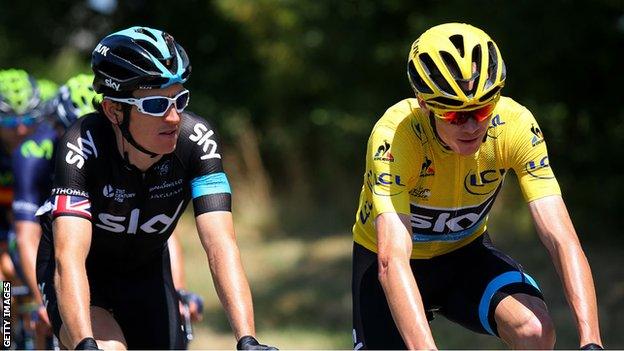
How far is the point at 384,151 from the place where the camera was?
4.38 m

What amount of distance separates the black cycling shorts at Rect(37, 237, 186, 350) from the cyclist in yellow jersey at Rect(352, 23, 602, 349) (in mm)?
982

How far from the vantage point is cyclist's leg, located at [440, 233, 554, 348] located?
433 cm

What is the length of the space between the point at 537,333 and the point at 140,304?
Result: 80.6 inches

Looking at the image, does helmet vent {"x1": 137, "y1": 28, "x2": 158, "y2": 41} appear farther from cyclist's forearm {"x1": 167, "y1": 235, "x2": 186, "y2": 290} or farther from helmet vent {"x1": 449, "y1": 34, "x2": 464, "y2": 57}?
cyclist's forearm {"x1": 167, "y1": 235, "x2": 186, "y2": 290}

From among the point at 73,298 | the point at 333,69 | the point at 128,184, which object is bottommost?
the point at 73,298

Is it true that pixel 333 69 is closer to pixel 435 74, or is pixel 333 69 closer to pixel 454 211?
pixel 454 211

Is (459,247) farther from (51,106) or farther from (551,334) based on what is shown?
(51,106)

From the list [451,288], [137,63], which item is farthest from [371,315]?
[137,63]

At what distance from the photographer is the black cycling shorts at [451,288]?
4625 millimetres

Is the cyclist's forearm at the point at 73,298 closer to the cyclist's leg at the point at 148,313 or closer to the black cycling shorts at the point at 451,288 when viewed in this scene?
the cyclist's leg at the point at 148,313

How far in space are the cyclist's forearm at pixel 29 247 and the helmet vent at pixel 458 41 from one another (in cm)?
316

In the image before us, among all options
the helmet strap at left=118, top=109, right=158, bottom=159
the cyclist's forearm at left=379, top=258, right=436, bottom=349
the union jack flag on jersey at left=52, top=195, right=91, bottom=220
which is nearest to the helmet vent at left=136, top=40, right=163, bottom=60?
the helmet strap at left=118, top=109, right=158, bottom=159

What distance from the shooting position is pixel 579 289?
13.3 ft

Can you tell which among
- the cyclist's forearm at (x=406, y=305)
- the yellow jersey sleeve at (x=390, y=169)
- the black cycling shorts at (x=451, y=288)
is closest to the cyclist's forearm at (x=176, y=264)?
the black cycling shorts at (x=451, y=288)
